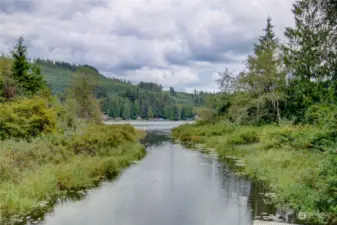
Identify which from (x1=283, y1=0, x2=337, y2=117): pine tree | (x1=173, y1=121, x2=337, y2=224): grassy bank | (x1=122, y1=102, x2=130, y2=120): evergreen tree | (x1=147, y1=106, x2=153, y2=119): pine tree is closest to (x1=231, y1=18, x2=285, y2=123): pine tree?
(x1=173, y1=121, x2=337, y2=224): grassy bank

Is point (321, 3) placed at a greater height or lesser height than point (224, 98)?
greater

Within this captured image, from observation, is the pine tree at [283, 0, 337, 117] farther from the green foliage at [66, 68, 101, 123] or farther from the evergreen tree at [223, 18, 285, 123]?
the green foliage at [66, 68, 101, 123]

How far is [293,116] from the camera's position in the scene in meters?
28.5

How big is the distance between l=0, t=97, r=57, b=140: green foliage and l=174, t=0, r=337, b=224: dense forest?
12.2 m

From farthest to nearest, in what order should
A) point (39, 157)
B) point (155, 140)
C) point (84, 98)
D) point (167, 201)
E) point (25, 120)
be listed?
point (84, 98), point (155, 140), point (25, 120), point (39, 157), point (167, 201)

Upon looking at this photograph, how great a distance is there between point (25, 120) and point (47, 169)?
717 centimetres

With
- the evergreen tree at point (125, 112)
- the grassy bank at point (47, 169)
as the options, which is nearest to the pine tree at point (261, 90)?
the grassy bank at point (47, 169)

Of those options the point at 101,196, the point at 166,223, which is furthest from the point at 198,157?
the point at 166,223

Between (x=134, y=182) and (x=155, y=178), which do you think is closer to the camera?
(x=134, y=182)

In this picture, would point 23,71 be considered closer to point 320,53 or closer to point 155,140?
point 155,140

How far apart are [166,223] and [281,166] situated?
7.86 metres

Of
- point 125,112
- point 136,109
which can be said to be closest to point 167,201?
point 125,112

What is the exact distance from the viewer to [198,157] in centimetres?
2358

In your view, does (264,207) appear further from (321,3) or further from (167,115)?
(167,115)
